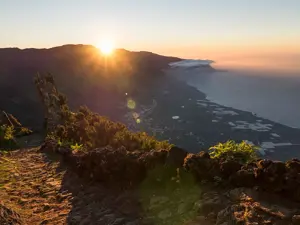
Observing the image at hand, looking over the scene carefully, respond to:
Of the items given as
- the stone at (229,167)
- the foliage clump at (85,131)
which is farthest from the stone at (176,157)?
the foliage clump at (85,131)

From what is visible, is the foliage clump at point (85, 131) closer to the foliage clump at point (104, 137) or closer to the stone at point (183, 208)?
the foliage clump at point (104, 137)

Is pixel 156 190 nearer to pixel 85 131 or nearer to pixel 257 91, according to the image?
pixel 85 131

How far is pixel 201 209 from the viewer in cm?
486

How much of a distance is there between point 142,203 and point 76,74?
291 ft

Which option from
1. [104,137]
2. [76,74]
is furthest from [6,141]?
[76,74]

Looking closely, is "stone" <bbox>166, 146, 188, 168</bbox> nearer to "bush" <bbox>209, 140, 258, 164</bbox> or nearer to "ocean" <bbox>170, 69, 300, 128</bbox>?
"bush" <bbox>209, 140, 258, 164</bbox>

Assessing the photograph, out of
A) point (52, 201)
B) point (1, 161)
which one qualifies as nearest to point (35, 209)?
point (52, 201)

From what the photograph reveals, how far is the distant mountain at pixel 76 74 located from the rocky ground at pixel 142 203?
58.8m

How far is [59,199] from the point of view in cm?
649

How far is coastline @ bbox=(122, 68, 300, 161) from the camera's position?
46.0 m

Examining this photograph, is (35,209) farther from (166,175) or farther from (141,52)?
(141,52)

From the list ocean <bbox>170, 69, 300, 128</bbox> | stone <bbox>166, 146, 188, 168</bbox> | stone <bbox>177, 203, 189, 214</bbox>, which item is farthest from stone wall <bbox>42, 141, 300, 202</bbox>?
ocean <bbox>170, 69, 300, 128</bbox>

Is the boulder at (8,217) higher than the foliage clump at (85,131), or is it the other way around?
the boulder at (8,217)

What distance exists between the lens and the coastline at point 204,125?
151ft
